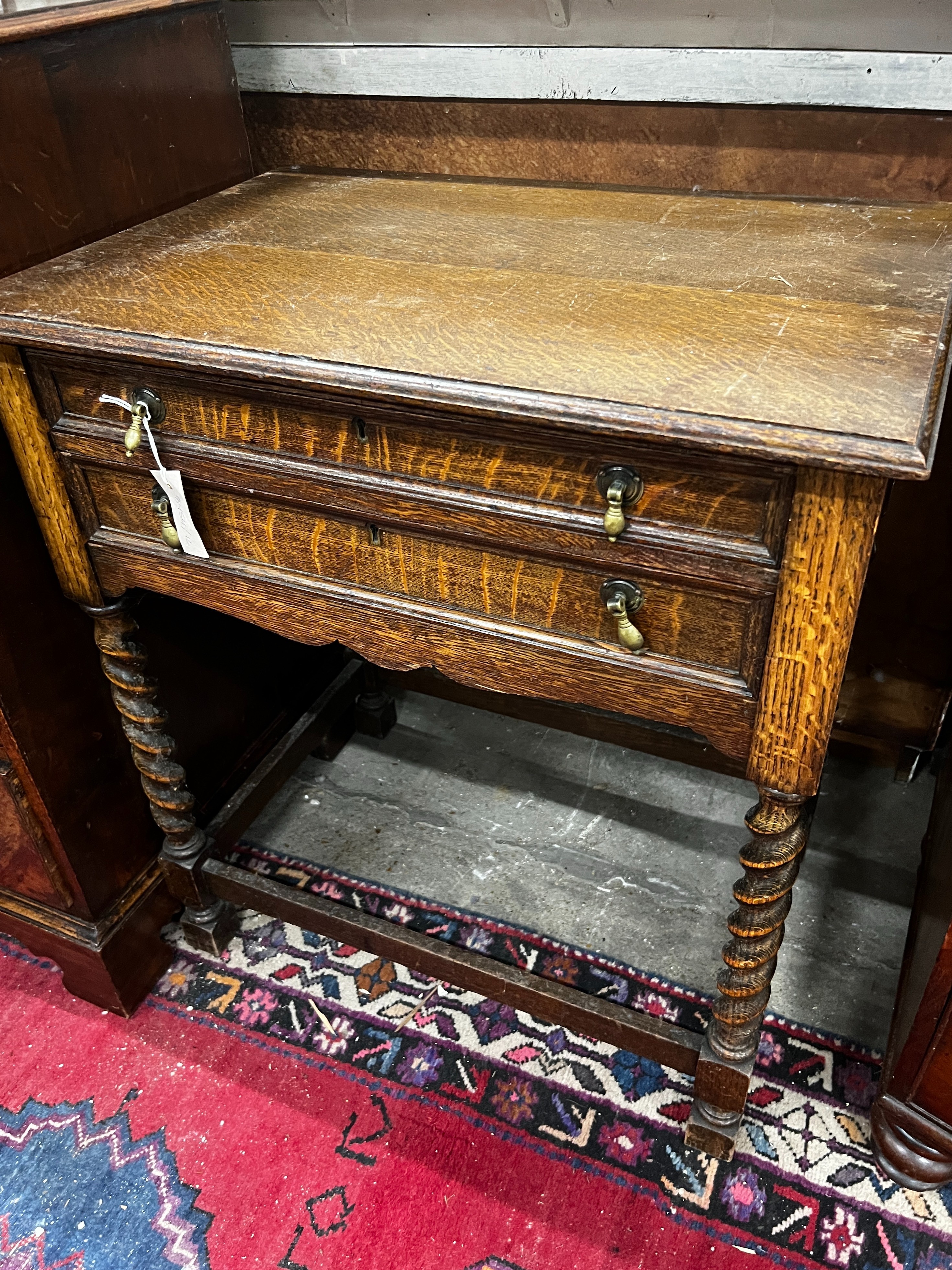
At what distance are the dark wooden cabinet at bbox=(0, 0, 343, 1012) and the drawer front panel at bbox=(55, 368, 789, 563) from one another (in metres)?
0.30

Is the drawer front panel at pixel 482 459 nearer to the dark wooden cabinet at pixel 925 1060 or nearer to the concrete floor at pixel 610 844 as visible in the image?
the dark wooden cabinet at pixel 925 1060

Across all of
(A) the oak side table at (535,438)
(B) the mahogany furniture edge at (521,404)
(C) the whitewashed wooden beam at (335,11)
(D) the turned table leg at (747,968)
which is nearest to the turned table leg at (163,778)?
(A) the oak side table at (535,438)

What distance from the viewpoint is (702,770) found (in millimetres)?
1949

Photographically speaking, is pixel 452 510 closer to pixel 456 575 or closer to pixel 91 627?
pixel 456 575

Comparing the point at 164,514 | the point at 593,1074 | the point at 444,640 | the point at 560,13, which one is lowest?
the point at 593,1074

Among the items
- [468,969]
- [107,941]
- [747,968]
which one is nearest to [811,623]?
[747,968]

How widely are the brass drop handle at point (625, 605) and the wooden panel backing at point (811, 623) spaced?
128 millimetres

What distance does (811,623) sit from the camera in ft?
2.77

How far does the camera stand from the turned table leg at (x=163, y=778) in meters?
1.29

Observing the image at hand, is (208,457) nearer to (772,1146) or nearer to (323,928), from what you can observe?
(323,928)

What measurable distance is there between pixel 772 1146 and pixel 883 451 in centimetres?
113

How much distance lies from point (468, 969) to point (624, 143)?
1.27 meters

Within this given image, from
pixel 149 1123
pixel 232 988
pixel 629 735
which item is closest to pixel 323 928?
pixel 232 988

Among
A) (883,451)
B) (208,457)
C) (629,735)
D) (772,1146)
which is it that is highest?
(883,451)
